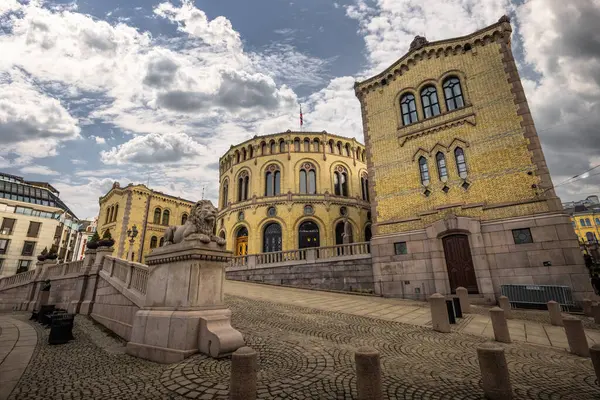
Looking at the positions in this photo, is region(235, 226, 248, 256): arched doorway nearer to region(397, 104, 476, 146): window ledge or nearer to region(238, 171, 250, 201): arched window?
region(238, 171, 250, 201): arched window

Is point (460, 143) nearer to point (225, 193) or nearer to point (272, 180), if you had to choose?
point (272, 180)

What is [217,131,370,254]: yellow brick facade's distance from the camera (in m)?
26.9

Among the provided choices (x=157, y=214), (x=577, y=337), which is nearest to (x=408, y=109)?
(x=577, y=337)

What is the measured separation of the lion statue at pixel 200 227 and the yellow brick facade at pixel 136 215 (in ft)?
106

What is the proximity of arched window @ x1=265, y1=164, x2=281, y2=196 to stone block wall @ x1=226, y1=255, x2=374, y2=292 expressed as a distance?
34.5ft

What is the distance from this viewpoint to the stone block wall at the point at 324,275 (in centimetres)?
1590

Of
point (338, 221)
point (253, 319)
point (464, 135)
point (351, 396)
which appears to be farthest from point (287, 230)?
point (351, 396)

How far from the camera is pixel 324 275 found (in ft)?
56.0

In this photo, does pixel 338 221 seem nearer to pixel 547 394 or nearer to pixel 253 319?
pixel 253 319

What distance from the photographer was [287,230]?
2639 cm

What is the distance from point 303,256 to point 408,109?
1185 cm

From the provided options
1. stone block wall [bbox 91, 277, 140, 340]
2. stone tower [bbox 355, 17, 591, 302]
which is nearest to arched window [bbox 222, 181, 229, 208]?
stone tower [bbox 355, 17, 591, 302]

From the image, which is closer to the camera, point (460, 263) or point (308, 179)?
point (460, 263)

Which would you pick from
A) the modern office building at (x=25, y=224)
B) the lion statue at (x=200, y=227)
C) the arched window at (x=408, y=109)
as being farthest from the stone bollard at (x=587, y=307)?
the modern office building at (x=25, y=224)
